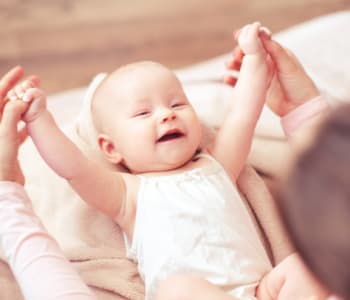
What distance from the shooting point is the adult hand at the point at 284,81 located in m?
1.11

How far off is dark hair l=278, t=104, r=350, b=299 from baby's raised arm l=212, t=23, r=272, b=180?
0.67 meters

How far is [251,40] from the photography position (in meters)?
1.08

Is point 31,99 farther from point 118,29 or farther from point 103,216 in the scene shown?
point 118,29

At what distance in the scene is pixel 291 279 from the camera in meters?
0.88

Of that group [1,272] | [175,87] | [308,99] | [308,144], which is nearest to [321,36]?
[308,99]

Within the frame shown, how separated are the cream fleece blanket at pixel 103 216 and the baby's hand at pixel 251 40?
0.20m

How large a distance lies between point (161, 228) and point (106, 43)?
3.94 feet

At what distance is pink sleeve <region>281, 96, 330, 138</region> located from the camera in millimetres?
1119

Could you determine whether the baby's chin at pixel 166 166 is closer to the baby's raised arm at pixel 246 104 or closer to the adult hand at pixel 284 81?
the baby's raised arm at pixel 246 104

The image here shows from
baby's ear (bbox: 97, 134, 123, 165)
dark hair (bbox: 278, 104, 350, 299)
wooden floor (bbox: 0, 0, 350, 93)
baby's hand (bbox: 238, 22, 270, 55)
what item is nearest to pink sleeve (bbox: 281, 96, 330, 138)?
baby's hand (bbox: 238, 22, 270, 55)

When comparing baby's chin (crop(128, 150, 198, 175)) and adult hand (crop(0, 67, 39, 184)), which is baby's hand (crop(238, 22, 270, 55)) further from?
adult hand (crop(0, 67, 39, 184))

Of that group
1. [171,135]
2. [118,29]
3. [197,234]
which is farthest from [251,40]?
[118,29]

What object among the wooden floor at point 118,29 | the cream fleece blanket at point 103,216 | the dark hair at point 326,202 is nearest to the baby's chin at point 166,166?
the cream fleece blanket at point 103,216

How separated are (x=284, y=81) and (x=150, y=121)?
26 centimetres
